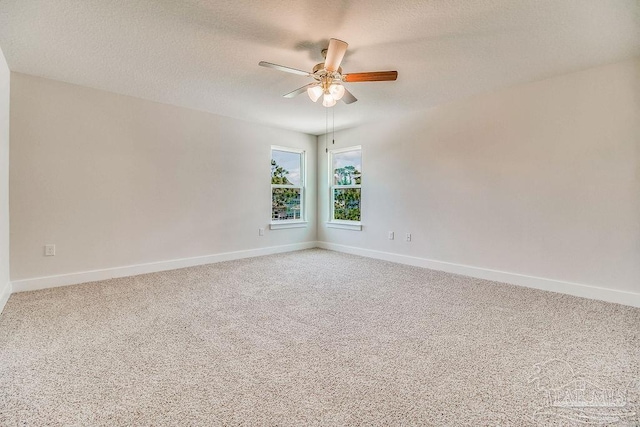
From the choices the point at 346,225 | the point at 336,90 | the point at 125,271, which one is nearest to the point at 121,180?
the point at 125,271

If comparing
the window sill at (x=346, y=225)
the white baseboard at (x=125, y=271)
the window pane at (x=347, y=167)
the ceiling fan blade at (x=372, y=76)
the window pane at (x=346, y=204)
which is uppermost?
the ceiling fan blade at (x=372, y=76)

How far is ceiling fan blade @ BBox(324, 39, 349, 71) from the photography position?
83.7 inches

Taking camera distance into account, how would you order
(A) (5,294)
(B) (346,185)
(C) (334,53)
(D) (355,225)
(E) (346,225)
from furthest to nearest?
(B) (346,185), (E) (346,225), (D) (355,225), (A) (5,294), (C) (334,53)

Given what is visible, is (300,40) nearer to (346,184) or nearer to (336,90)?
(336,90)

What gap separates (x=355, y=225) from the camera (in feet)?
17.1

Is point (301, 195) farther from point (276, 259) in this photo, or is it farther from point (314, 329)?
point (314, 329)

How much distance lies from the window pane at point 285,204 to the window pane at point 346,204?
72cm

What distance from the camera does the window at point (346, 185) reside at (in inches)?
209

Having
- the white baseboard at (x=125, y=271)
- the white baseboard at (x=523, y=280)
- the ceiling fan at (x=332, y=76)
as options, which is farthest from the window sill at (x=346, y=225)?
the ceiling fan at (x=332, y=76)

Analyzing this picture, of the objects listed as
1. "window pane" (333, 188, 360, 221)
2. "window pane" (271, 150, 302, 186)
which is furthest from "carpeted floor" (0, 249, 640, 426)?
"window pane" (271, 150, 302, 186)

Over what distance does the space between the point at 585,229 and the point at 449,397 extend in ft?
8.66

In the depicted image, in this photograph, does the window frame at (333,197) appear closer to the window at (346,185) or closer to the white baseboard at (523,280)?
the window at (346,185)

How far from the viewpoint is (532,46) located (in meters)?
2.48

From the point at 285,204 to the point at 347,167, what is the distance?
1.33 m
